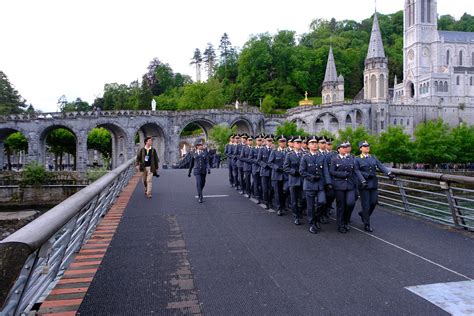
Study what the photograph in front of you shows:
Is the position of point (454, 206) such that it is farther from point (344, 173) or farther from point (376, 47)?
point (376, 47)

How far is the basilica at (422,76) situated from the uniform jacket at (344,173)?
61.3 m

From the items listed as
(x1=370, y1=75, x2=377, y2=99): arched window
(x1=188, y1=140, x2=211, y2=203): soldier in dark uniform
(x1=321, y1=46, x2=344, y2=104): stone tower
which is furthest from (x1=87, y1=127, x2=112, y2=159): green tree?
(x1=188, y1=140, x2=211, y2=203): soldier in dark uniform

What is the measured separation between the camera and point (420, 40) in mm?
82125

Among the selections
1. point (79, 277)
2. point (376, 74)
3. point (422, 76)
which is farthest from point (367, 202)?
point (422, 76)

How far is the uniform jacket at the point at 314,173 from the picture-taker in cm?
843

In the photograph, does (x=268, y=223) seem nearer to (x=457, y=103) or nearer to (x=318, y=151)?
(x=318, y=151)

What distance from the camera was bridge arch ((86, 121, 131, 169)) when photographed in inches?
2137

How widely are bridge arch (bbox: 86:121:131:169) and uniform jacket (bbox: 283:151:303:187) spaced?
4638 cm

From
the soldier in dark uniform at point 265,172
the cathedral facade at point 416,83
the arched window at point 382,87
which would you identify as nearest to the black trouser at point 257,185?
the soldier in dark uniform at point 265,172

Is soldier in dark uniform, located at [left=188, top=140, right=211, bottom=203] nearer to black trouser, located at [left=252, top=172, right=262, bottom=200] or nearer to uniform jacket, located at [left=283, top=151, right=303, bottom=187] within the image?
black trouser, located at [left=252, top=172, right=262, bottom=200]

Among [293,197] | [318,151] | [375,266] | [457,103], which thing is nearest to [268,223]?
[293,197]

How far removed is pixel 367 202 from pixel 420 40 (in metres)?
82.4

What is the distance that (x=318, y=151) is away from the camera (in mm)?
8820

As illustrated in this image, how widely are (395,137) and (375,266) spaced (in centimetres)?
4521
